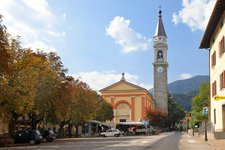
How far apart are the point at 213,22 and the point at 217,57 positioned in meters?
4.79

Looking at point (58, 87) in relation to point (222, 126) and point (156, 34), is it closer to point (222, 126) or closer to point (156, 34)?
point (222, 126)

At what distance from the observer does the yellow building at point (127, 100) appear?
12330 centimetres

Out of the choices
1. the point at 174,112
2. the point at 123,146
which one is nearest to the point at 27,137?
the point at 123,146

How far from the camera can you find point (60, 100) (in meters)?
49.1

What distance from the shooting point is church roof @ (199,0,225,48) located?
112 feet

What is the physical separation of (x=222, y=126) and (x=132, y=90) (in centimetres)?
8432

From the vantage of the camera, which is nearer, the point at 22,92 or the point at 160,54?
the point at 22,92

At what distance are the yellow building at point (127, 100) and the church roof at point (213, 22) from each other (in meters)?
74.0

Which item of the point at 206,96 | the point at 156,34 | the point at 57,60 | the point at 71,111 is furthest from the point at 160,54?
the point at 57,60

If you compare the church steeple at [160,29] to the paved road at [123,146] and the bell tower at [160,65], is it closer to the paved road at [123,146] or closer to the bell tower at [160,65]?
the bell tower at [160,65]

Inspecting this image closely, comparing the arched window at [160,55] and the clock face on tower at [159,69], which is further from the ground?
Result: the arched window at [160,55]

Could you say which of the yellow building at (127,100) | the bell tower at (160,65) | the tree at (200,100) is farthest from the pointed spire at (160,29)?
the tree at (200,100)

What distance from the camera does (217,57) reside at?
1687 inches

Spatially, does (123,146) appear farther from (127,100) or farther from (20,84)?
(127,100)
